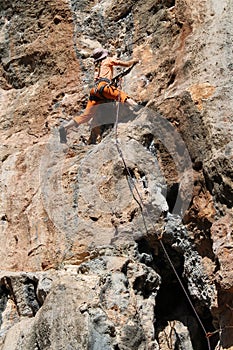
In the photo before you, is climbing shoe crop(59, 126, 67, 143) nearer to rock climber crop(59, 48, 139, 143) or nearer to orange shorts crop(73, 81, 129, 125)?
rock climber crop(59, 48, 139, 143)

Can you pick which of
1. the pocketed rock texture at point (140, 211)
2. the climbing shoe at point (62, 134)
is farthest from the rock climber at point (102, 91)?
the pocketed rock texture at point (140, 211)

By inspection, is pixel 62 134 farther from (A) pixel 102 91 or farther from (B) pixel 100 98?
(A) pixel 102 91

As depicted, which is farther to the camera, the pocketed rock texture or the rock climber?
the rock climber

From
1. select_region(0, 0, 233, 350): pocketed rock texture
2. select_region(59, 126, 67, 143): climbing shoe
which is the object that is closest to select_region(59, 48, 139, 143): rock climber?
select_region(59, 126, 67, 143): climbing shoe

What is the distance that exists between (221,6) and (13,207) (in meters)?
4.02

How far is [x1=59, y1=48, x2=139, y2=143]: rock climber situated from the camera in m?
10.9

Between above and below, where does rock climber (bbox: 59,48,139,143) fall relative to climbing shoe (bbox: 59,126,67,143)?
above

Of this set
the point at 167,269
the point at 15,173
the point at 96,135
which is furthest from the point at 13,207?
the point at 167,269

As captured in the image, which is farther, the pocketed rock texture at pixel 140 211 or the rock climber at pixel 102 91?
the rock climber at pixel 102 91

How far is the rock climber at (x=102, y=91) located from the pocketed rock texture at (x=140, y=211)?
14 cm

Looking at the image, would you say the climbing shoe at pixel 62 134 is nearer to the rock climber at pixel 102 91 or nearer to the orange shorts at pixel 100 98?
the rock climber at pixel 102 91

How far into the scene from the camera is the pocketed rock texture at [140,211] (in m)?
8.28

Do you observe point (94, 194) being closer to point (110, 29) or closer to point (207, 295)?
point (207, 295)

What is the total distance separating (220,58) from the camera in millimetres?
9719
